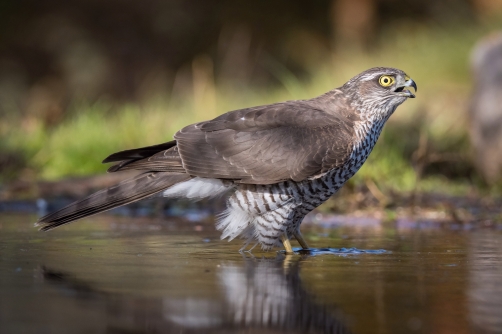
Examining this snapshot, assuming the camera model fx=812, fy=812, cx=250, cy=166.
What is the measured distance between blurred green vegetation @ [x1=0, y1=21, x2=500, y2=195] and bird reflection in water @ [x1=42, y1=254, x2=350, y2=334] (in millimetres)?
3748

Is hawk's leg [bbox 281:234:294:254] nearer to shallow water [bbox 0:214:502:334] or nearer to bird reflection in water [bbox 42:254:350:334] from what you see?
shallow water [bbox 0:214:502:334]

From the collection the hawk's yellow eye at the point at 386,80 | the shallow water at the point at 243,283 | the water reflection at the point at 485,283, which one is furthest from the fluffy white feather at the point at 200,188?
the water reflection at the point at 485,283

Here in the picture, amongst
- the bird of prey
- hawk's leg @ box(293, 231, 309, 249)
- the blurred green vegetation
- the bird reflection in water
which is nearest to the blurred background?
the blurred green vegetation

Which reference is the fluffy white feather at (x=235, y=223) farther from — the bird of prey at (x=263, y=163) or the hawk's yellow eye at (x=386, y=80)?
the hawk's yellow eye at (x=386, y=80)

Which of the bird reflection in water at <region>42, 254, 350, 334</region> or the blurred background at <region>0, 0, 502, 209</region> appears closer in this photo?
the bird reflection in water at <region>42, 254, 350, 334</region>

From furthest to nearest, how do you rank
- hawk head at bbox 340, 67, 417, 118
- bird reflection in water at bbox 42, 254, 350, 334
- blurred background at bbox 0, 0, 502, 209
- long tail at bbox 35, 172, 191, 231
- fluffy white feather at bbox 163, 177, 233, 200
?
1. blurred background at bbox 0, 0, 502, 209
2. hawk head at bbox 340, 67, 417, 118
3. fluffy white feather at bbox 163, 177, 233, 200
4. long tail at bbox 35, 172, 191, 231
5. bird reflection in water at bbox 42, 254, 350, 334

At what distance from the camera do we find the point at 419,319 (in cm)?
310

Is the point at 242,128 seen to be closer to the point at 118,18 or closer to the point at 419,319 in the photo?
the point at 419,319

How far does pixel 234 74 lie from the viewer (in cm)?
1588

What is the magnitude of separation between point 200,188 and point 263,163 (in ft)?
1.62

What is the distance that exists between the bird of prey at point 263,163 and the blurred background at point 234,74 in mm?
1905

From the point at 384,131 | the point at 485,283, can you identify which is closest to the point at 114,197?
the point at 485,283

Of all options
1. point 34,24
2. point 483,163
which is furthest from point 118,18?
point 483,163

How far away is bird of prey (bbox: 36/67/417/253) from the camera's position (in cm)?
505
